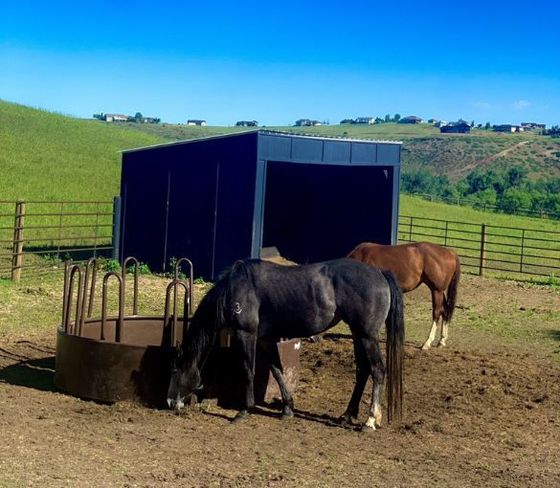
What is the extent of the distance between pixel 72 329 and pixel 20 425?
210 cm

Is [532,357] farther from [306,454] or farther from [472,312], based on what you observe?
[306,454]

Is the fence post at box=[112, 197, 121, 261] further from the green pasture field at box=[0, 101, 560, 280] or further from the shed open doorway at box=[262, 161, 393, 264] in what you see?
the shed open doorway at box=[262, 161, 393, 264]

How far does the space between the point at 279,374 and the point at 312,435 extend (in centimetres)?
88

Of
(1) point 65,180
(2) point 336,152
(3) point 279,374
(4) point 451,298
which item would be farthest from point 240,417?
(1) point 65,180

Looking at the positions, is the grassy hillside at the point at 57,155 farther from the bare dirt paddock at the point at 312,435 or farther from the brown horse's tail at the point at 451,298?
the bare dirt paddock at the point at 312,435

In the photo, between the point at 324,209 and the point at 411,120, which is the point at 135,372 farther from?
the point at 411,120

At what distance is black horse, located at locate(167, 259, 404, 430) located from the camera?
24.3ft

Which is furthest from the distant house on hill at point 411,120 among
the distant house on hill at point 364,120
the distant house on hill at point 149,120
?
the distant house on hill at point 149,120

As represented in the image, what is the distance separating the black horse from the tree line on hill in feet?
130

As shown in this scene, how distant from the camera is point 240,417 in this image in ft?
24.1

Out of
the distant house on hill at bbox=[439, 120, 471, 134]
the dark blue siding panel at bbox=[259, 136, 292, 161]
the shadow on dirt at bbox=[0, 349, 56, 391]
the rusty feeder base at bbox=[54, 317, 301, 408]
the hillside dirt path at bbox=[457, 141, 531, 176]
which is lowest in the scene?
the shadow on dirt at bbox=[0, 349, 56, 391]

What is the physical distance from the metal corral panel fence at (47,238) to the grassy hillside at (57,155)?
109 inches

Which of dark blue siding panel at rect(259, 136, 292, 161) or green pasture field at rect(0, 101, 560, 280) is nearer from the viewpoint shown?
dark blue siding panel at rect(259, 136, 292, 161)

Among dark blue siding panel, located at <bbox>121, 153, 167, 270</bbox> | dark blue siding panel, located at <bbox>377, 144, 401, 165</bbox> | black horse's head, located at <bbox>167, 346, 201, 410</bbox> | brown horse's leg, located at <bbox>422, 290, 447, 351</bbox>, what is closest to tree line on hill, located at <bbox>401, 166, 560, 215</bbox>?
dark blue siding panel, located at <bbox>377, 144, 401, 165</bbox>
